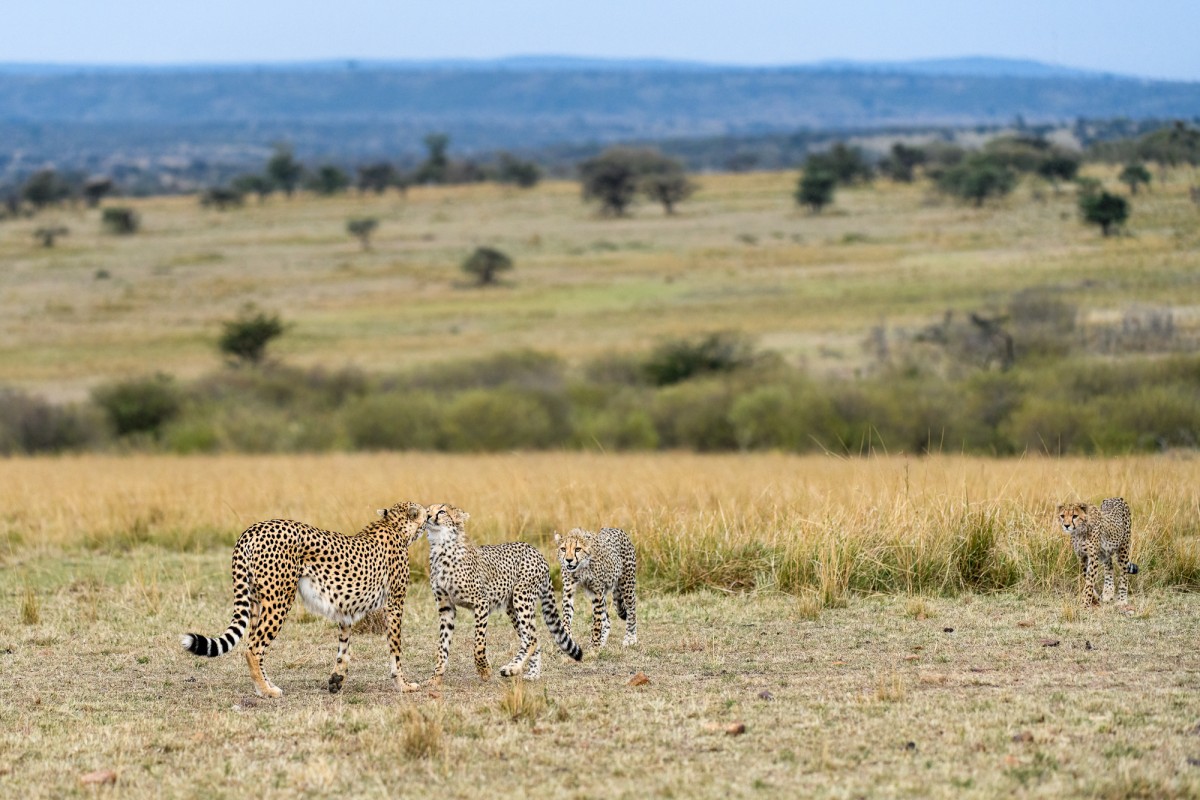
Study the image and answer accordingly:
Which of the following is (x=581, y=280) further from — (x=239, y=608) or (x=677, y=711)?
(x=677, y=711)

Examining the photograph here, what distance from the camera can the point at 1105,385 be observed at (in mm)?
29188

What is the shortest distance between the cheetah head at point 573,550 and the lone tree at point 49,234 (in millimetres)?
75981

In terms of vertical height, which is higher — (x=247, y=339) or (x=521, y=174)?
(x=521, y=174)

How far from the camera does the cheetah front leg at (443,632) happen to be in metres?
7.57

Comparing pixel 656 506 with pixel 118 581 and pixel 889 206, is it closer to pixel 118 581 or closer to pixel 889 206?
pixel 118 581

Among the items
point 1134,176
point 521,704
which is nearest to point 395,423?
point 521,704

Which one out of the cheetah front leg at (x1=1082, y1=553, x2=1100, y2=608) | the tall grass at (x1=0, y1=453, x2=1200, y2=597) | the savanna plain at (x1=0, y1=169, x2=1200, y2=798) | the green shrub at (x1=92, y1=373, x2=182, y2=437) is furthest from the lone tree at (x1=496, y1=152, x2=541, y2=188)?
the cheetah front leg at (x1=1082, y1=553, x2=1100, y2=608)

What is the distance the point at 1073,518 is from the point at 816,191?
7486 centimetres

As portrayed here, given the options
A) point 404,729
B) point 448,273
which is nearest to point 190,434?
point 404,729

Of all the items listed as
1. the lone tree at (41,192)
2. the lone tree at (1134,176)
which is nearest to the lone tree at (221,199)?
the lone tree at (41,192)

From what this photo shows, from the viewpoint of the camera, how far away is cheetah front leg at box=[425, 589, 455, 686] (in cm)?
757

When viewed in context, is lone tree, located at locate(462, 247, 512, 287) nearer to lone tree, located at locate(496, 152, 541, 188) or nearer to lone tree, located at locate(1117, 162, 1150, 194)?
lone tree, located at locate(1117, 162, 1150, 194)

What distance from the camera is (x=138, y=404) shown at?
33406 millimetres

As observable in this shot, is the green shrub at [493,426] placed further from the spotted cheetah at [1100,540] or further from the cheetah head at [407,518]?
the cheetah head at [407,518]
